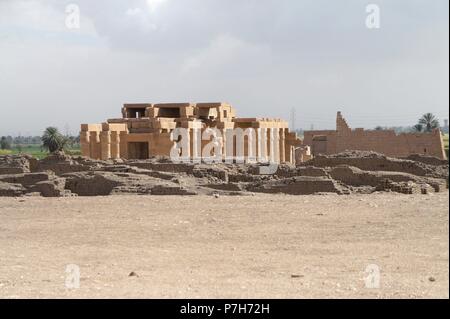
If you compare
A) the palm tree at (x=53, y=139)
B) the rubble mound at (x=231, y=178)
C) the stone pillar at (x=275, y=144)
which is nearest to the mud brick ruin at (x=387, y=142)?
the stone pillar at (x=275, y=144)

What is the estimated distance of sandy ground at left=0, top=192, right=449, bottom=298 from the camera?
704 centimetres

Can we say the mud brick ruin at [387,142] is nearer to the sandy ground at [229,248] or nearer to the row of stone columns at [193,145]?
the row of stone columns at [193,145]

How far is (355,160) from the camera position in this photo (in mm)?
21516

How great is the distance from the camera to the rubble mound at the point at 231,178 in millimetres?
17703

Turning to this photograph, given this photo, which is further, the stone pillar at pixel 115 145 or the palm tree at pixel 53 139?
the palm tree at pixel 53 139

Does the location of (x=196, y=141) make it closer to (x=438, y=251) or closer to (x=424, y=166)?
(x=424, y=166)

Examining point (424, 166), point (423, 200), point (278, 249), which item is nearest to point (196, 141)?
point (424, 166)

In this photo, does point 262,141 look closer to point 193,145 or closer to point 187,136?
point 193,145

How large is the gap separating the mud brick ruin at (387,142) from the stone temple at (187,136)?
139 inches

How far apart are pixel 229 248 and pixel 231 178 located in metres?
10.8

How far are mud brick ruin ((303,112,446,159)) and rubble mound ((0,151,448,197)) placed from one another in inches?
425

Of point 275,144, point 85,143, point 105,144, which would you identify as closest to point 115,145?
point 105,144

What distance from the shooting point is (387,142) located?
33906mm

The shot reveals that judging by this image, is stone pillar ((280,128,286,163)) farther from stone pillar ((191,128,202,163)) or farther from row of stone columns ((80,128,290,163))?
stone pillar ((191,128,202,163))
